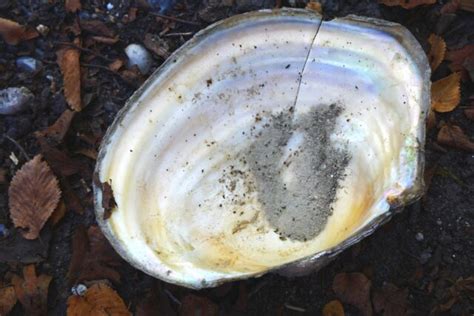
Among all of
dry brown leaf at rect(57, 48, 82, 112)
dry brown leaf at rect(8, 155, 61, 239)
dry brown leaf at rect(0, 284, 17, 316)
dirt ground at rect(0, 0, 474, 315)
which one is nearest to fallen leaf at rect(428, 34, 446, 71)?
dirt ground at rect(0, 0, 474, 315)

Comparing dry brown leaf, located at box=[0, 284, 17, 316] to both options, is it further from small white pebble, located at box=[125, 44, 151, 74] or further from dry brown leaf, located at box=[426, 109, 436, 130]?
dry brown leaf, located at box=[426, 109, 436, 130]

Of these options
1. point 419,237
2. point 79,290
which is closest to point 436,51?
point 419,237

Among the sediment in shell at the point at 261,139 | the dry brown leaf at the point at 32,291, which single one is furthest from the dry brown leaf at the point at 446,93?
the dry brown leaf at the point at 32,291

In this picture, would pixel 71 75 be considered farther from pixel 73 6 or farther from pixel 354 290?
pixel 354 290

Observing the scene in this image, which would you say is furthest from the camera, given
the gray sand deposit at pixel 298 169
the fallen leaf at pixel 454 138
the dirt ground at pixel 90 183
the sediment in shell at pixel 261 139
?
the fallen leaf at pixel 454 138

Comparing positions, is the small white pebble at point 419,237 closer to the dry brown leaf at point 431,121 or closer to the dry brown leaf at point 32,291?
the dry brown leaf at point 431,121

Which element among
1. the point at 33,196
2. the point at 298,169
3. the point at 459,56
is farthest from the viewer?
the point at 459,56
